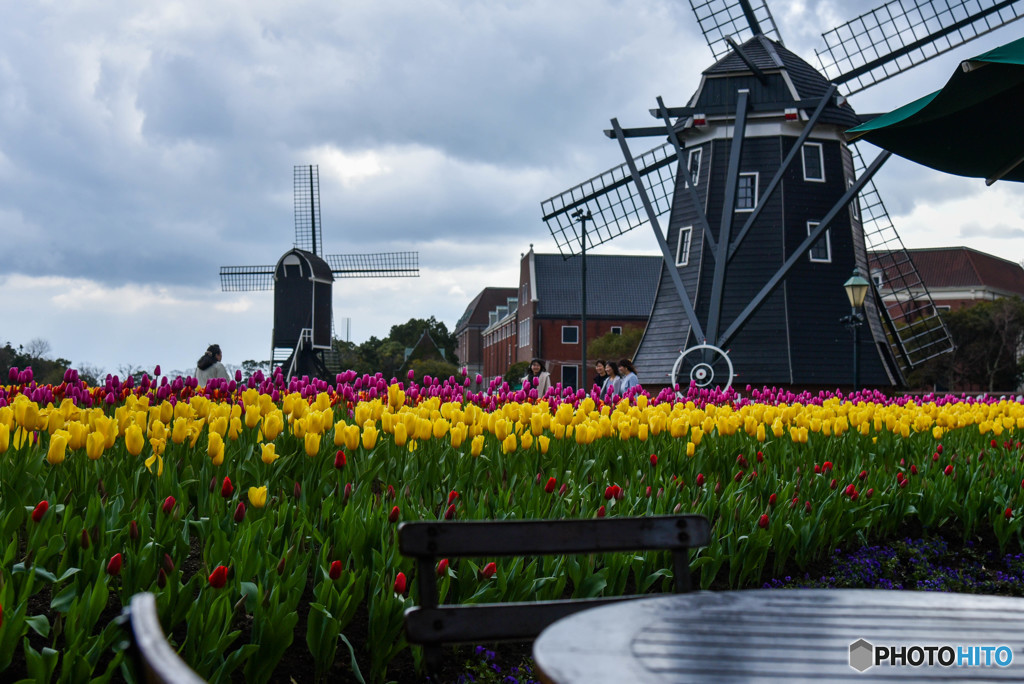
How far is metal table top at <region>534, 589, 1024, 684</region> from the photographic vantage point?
66.4 inches

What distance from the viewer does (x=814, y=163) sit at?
77.6 feet

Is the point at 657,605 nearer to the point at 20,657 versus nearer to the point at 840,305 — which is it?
the point at 20,657

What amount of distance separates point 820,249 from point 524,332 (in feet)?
144

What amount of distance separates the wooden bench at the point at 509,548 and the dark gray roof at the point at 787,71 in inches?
861

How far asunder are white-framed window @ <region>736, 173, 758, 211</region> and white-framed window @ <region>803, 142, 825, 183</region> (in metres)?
1.33

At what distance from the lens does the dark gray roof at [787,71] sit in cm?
2284

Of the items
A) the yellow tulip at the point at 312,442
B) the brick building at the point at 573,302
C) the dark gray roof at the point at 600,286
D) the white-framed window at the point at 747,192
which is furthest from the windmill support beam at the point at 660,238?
the dark gray roof at the point at 600,286

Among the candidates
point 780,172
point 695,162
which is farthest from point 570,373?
point 780,172

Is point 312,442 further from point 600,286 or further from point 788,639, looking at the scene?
point 600,286

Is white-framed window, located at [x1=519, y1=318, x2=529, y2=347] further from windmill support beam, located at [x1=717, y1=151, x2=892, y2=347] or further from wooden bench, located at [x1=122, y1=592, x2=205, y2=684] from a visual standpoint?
wooden bench, located at [x1=122, y1=592, x2=205, y2=684]

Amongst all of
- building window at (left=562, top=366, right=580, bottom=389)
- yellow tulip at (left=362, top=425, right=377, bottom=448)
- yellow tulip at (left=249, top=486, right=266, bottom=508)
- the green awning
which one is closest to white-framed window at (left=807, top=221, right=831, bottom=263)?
the green awning

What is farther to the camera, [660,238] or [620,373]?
[660,238]

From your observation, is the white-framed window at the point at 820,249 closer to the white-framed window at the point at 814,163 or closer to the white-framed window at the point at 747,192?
the white-framed window at the point at 814,163

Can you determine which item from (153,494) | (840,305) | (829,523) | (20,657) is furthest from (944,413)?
(840,305)
